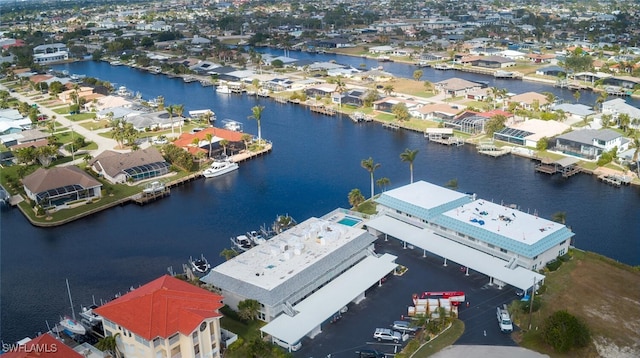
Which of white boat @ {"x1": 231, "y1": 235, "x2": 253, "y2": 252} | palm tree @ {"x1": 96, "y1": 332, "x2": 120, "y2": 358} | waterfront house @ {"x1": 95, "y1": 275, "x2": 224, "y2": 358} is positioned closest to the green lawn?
white boat @ {"x1": 231, "y1": 235, "x2": 253, "y2": 252}

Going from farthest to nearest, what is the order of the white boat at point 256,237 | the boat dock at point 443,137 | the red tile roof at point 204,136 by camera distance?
the boat dock at point 443,137
the red tile roof at point 204,136
the white boat at point 256,237

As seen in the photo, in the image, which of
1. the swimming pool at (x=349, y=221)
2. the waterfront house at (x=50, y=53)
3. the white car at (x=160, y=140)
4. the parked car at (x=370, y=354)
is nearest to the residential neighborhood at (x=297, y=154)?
the swimming pool at (x=349, y=221)

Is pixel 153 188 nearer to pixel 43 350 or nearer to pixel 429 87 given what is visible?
pixel 43 350

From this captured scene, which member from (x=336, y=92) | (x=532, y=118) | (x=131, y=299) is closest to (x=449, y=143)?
(x=532, y=118)

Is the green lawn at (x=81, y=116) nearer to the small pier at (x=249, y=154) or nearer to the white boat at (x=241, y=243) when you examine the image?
the small pier at (x=249, y=154)

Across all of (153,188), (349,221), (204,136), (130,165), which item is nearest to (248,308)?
(349,221)

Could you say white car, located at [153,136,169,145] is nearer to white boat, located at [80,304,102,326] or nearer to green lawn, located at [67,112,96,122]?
green lawn, located at [67,112,96,122]
